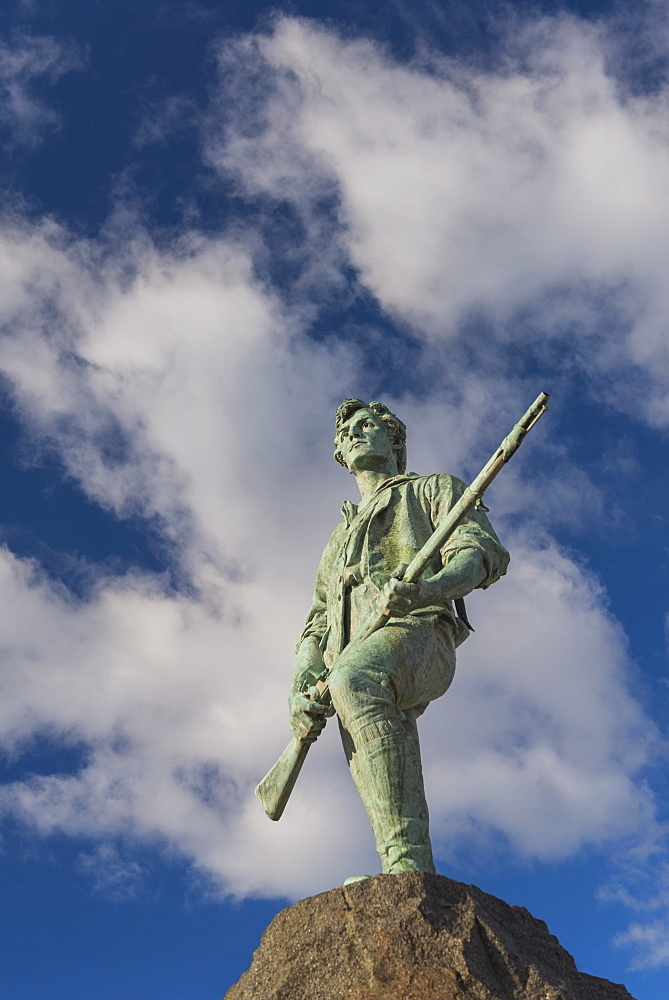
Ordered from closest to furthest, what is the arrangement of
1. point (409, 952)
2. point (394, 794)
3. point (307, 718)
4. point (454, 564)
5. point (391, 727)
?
point (409, 952)
point (394, 794)
point (391, 727)
point (454, 564)
point (307, 718)

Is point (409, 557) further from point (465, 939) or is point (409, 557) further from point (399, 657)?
point (465, 939)

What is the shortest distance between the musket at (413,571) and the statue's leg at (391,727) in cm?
26

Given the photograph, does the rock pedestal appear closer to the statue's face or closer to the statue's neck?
the statue's neck

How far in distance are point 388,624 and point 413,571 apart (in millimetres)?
536

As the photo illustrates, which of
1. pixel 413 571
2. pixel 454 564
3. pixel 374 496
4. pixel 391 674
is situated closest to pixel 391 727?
pixel 391 674

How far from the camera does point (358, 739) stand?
6.86m

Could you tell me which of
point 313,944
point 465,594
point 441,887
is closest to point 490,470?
point 465,594

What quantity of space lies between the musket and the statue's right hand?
4 centimetres

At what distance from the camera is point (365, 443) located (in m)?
9.13

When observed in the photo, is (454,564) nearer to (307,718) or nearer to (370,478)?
(307,718)

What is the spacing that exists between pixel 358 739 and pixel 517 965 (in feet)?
5.91

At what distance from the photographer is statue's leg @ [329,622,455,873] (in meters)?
6.61

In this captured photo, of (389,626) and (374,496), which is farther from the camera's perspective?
(374,496)

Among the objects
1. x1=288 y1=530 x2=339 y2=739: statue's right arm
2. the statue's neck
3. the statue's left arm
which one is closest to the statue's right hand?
x1=288 y1=530 x2=339 y2=739: statue's right arm
